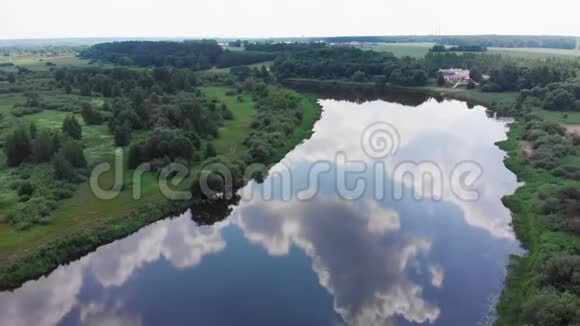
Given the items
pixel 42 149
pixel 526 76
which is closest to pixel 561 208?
pixel 42 149

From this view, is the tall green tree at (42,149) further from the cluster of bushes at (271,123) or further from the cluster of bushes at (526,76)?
the cluster of bushes at (526,76)

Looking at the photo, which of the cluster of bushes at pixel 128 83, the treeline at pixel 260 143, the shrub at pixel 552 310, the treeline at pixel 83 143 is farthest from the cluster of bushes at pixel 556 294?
the cluster of bushes at pixel 128 83

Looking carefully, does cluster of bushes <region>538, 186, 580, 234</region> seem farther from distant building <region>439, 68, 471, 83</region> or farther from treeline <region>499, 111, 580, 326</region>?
distant building <region>439, 68, 471, 83</region>

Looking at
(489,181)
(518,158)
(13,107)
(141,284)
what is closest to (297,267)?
(141,284)

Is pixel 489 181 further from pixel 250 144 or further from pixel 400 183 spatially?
pixel 250 144

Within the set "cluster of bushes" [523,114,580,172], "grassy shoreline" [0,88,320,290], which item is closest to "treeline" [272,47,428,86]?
"cluster of bushes" [523,114,580,172]

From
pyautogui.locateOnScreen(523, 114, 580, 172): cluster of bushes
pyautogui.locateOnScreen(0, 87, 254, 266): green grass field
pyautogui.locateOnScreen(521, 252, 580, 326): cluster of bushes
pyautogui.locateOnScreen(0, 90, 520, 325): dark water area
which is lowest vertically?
pyautogui.locateOnScreen(0, 90, 520, 325): dark water area
